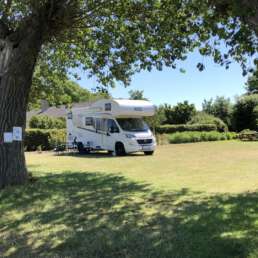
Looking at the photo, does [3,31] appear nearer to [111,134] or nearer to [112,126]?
[112,126]

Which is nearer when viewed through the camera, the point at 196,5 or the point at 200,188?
the point at 196,5

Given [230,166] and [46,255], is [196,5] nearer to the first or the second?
[46,255]

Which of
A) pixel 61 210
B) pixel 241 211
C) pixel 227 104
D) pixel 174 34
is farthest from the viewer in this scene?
pixel 227 104

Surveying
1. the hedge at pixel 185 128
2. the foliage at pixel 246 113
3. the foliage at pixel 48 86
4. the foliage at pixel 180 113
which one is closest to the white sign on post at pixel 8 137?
the foliage at pixel 48 86

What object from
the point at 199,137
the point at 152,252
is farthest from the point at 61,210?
the point at 199,137

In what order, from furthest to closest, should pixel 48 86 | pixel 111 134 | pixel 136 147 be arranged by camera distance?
pixel 111 134 → pixel 136 147 → pixel 48 86

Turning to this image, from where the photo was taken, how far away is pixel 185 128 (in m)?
35.9

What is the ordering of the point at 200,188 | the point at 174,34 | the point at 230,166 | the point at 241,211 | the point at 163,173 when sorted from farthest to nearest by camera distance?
the point at 230,166, the point at 163,173, the point at 174,34, the point at 200,188, the point at 241,211

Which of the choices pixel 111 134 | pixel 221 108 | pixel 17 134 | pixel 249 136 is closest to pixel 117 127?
pixel 111 134

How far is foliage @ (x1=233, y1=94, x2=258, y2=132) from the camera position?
38.8 m

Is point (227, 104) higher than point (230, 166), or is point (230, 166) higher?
point (227, 104)

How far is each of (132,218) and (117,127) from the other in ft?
47.1

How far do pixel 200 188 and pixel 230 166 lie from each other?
493 cm

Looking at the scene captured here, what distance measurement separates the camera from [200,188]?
9398 mm
